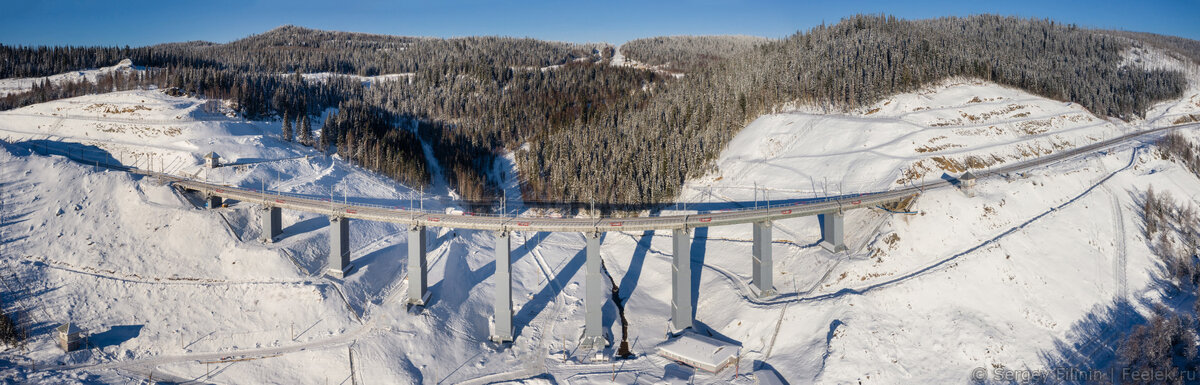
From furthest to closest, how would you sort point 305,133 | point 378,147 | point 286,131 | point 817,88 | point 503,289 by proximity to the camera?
point 305,133 → point 817,88 → point 286,131 → point 378,147 → point 503,289

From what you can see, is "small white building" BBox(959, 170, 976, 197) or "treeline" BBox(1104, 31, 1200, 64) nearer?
"small white building" BBox(959, 170, 976, 197)

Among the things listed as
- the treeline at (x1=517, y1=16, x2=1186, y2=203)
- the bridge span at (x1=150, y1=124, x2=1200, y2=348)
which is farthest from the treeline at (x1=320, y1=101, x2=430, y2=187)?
the bridge span at (x1=150, y1=124, x2=1200, y2=348)

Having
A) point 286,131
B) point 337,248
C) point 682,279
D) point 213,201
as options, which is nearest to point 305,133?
point 286,131

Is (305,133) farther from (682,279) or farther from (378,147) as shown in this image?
(682,279)

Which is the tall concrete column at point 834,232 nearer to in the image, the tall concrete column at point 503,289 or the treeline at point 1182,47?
the tall concrete column at point 503,289

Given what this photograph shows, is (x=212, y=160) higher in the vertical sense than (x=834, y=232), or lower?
higher

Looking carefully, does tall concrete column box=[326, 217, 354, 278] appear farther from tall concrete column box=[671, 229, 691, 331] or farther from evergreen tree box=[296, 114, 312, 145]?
evergreen tree box=[296, 114, 312, 145]
